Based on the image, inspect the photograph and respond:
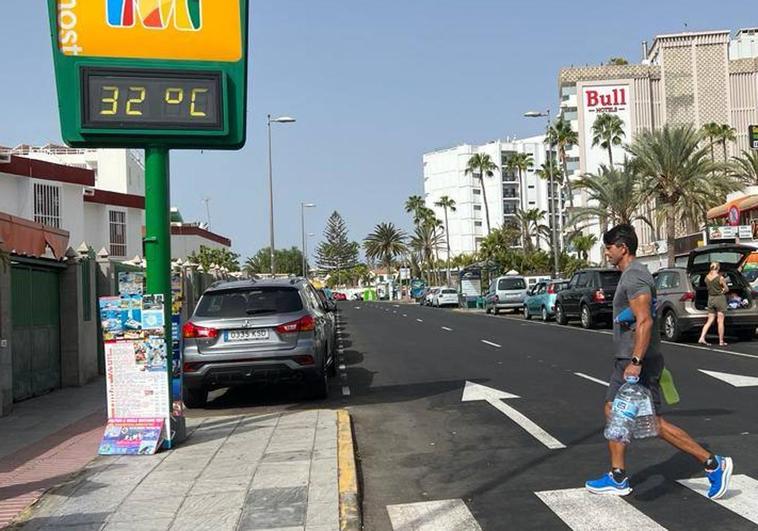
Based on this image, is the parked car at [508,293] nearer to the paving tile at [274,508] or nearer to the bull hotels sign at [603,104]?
the paving tile at [274,508]

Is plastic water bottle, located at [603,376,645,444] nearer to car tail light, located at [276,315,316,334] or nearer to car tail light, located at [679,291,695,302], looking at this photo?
car tail light, located at [276,315,316,334]

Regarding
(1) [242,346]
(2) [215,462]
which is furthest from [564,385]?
(2) [215,462]

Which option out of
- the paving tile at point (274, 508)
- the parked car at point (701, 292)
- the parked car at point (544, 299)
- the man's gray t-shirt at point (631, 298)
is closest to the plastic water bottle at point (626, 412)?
the man's gray t-shirt at point (631, 298)

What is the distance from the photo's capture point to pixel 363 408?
1013 cm

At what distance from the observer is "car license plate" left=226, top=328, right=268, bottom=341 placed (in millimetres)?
9906

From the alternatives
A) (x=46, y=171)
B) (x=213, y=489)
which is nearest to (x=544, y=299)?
(x=46, y=171)

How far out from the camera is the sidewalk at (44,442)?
658 cm

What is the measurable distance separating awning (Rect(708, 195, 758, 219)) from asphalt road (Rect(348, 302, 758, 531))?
24068 mm


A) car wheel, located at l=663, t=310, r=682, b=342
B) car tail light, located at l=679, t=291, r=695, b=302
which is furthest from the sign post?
car wheel, located at l=663, t=310, r=682, b=342

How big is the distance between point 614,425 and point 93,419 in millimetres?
7189

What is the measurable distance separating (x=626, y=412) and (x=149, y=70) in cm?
592

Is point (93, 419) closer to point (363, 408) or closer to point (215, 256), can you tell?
point (363, 408)

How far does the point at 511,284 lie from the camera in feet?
121

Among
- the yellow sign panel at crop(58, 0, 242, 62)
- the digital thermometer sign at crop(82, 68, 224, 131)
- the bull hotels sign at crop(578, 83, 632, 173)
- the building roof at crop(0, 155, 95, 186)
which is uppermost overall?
the bull hotels sign at crop(578, 83, 632, 173)
